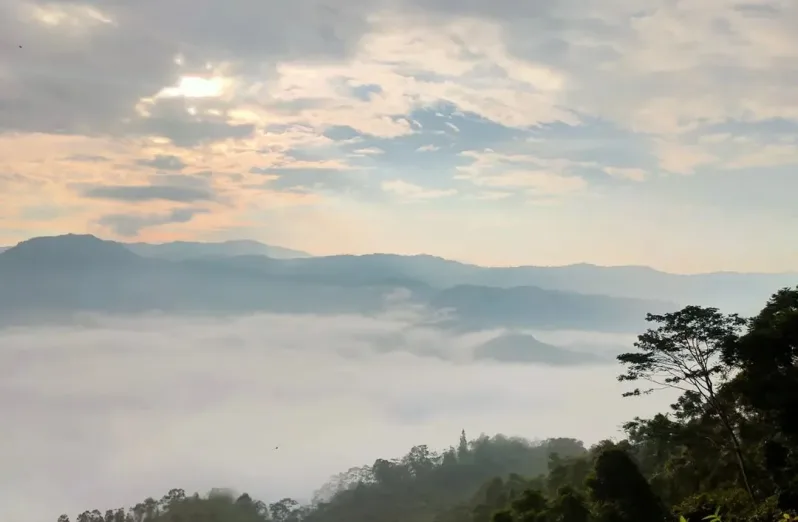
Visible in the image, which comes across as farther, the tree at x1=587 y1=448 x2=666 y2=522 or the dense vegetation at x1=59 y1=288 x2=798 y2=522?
the tree at x1=587 y1=448 x2=666 y2=522

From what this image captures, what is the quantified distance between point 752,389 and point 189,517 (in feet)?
307

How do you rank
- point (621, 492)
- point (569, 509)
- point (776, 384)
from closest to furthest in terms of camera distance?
point (776, 384) < point (621, 492) < point (569, 509)

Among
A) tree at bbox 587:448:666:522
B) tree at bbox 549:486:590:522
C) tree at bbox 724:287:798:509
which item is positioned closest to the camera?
tree at bbox 724:287:798:509

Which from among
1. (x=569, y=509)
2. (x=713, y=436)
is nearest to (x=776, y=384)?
(x=713, y=436)

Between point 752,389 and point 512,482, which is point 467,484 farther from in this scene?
point 752,389

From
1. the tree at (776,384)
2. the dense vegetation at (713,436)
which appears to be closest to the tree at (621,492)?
the dense vegetation at (713,436)

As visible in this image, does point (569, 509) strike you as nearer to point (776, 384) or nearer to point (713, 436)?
point (713, 436)

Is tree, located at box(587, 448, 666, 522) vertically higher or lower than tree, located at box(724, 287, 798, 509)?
lower

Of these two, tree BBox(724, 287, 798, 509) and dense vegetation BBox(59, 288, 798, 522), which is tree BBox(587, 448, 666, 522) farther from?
tree BBox(724, 287, 798, 509)

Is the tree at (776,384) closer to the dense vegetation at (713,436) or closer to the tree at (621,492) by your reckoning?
the dense vegetation at (713,436)

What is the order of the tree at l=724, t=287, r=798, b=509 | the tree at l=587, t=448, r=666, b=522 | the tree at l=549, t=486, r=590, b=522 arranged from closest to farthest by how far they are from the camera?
the tree at l=724, t=287, r=798, b=509 → the tree at l=587, t=448, r=666, b=522 → the tree at l=549, t=486, r=590, b=522

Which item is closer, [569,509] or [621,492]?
[621,492]

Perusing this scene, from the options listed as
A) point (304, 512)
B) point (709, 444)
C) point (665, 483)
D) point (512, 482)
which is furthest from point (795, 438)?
point (304, 512)

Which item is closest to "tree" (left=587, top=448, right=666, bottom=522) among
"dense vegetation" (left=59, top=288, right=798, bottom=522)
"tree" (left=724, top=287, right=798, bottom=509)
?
"dense vegetation" (left=59, top=288, right=798, bottom=522)
